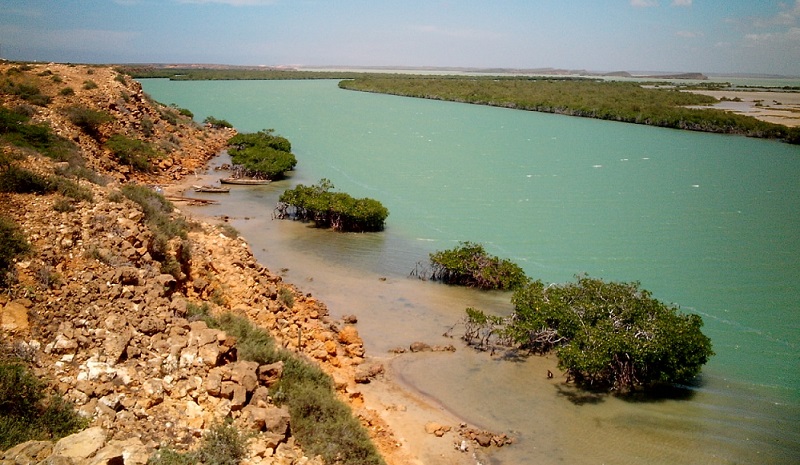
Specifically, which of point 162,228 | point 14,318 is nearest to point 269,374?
point 14,318

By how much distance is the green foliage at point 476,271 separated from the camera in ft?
54.6

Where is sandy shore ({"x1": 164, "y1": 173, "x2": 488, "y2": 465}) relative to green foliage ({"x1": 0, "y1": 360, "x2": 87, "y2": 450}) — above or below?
below

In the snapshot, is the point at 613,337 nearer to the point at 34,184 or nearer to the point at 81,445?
the point at 81,445

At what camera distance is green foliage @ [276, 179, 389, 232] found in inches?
863

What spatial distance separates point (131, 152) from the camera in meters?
26.6

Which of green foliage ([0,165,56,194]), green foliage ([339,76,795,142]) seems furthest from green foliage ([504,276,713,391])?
green foliage ([339,76,795,142])

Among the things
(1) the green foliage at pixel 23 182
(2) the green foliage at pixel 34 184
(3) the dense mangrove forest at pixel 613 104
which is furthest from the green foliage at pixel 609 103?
(1) the green foliage at pixel 23 182

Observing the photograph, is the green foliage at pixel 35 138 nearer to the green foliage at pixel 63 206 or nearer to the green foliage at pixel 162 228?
the green foliage at pixel 162 228

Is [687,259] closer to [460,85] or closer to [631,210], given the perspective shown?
[631,210]

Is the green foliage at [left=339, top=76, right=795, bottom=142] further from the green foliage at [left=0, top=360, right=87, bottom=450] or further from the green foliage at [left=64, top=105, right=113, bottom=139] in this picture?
the green foliage at [left=0, top=360, right=87, bottom=450]

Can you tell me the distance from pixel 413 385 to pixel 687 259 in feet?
43.7

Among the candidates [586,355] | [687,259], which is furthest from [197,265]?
[687,259]

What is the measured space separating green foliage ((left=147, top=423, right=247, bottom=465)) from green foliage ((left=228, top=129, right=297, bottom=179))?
1002 inches

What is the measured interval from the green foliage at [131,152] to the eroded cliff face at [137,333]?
1557 centimetres
